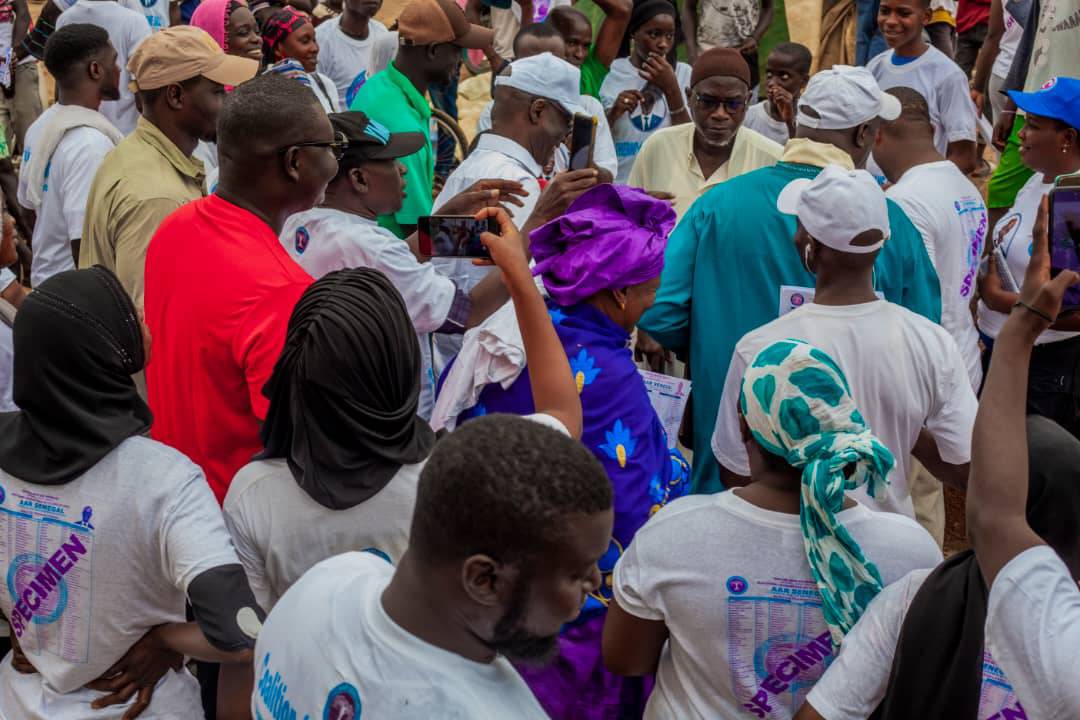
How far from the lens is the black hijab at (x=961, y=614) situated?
2074 mm

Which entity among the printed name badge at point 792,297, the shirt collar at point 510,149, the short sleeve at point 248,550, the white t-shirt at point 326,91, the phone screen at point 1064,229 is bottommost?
the short sleeve at point 248,550

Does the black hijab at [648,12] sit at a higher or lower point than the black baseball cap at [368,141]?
lower

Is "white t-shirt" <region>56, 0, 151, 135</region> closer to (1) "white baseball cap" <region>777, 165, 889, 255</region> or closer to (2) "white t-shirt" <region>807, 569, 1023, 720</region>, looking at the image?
(1) "white baseball cap" <region>777, 165, 889, 255</region>

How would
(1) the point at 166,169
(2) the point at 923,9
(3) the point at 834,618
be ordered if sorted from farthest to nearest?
1. (2) the point at 923,9
2. (1) the point at 166,169
3. (3) the point at 834,618

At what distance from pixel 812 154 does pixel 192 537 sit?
277 centimetres

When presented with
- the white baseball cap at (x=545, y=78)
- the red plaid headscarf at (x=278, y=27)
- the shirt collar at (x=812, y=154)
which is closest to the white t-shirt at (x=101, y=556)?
the shirt collar at (x=812, y=154)

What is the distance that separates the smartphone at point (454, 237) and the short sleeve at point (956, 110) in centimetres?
448

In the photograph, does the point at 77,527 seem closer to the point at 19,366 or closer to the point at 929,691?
the point at 19,366

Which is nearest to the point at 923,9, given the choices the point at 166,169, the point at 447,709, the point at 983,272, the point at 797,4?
the point at 983,272

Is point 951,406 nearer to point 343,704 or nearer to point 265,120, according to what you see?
point 265,120

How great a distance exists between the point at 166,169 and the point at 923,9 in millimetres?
4853

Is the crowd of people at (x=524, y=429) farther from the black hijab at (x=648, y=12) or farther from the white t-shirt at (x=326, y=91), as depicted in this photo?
the black hijab at (x=648, y=12)

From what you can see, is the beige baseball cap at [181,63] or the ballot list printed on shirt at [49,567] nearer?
the ballot list printed on shirt at [49,567]

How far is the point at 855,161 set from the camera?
15.9 ft
